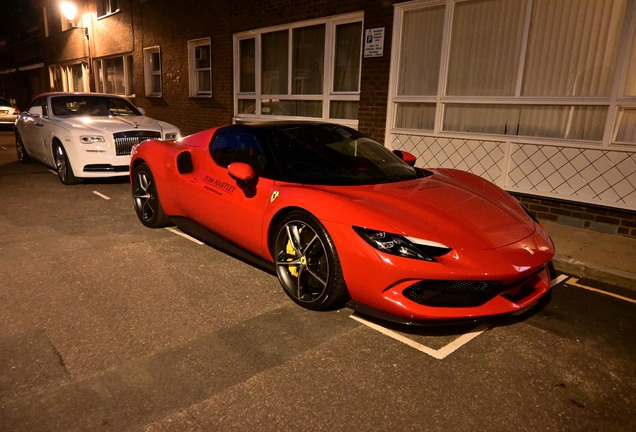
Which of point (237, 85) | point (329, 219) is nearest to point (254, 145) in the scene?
point (329, 219)

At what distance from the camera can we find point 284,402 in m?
2.25

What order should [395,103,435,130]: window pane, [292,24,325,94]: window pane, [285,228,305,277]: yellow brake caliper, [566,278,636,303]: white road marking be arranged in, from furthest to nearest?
[292,24,325,94]: window pane, [395,103,435,130]: window pane, [566,278,636,303]: white road marking, [285,228,305,277]: yellow brake caliper

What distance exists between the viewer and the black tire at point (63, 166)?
7454 millimetres

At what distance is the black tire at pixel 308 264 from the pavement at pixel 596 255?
8.38 feet

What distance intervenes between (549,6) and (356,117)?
145 inches

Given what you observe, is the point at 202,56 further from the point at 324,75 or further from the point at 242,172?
the point at 242,172

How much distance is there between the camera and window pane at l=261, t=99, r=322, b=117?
9.42 metres

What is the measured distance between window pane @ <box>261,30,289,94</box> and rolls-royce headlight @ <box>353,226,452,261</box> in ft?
26.4

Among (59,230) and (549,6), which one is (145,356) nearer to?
(59,230)

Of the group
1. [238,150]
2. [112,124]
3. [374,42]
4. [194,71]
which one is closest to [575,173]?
[374,42]

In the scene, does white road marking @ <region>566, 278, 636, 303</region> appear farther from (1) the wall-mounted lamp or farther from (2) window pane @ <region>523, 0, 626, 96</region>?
(1) the wall-mounted lamp

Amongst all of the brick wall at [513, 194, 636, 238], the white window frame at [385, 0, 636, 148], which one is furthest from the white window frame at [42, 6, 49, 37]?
the brick wall at [513, 194, 636, 238]

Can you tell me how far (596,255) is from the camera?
4602mm

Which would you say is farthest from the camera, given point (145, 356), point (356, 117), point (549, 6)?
point (356, 117)
